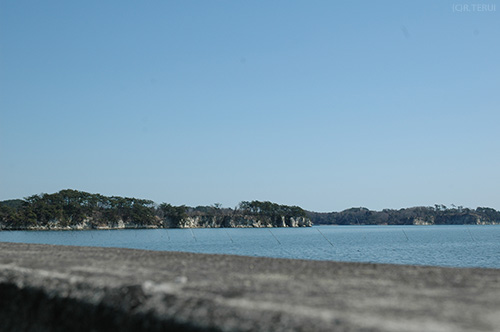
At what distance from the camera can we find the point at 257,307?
2.42 metres

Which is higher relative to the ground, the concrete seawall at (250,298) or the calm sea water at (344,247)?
the concrete seawall at (250,298)

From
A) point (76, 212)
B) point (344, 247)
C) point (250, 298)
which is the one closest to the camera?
point (250, 298)

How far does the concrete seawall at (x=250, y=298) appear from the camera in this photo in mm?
2188

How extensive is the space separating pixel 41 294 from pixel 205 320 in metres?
1.41

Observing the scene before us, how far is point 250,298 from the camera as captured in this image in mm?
2723

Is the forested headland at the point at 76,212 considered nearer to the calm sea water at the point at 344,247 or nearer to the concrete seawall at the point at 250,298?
the calm sea water at the point at 344,247

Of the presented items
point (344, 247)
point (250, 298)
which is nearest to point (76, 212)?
point (344, 247)

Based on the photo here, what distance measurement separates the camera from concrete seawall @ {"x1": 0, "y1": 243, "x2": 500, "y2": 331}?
219 cm

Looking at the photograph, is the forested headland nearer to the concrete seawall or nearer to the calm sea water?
the calm sea water

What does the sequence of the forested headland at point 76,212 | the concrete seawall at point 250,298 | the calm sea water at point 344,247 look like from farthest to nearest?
the forested headland at point 76,212 → the calm sea water at point 344,247 → the concrete seawall at point 250,298

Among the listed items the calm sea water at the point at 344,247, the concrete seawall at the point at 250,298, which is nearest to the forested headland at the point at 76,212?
the calm sea water at the point at 344,247

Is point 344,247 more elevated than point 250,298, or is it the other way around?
point 250,298

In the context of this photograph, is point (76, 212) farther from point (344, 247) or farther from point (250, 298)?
point (250, 298)

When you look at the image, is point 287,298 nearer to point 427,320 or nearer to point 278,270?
point 427,320
